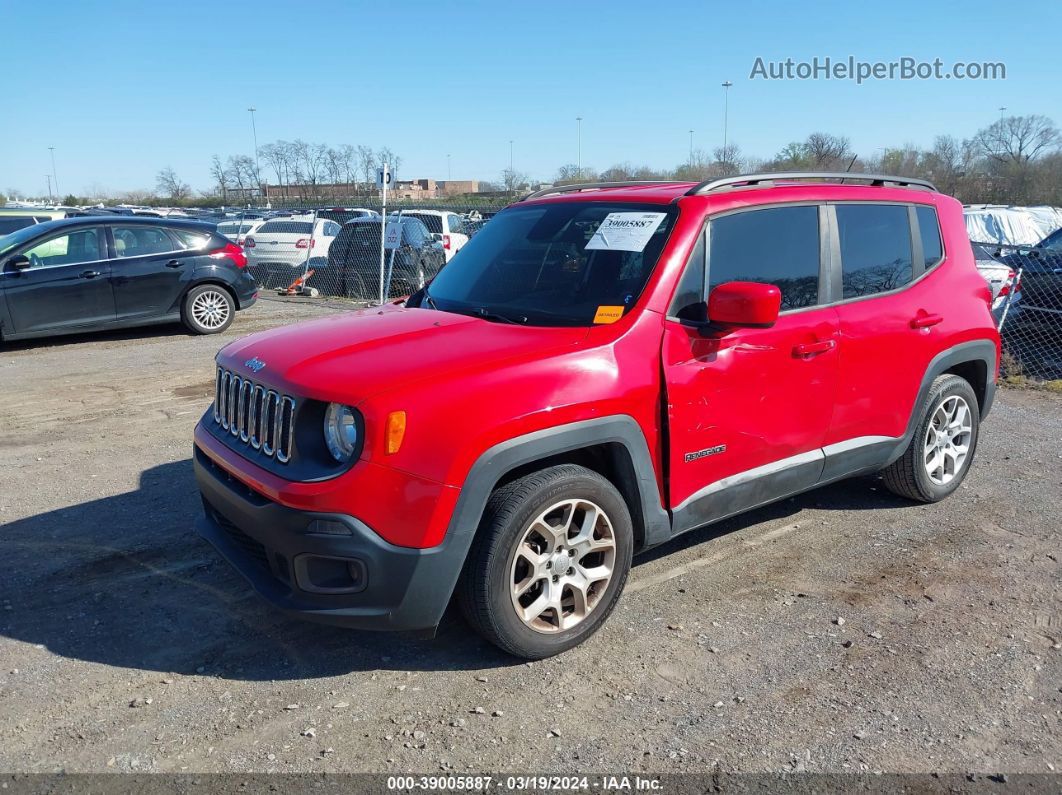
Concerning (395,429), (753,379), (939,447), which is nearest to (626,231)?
(753,379)

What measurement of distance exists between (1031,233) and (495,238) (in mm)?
18387

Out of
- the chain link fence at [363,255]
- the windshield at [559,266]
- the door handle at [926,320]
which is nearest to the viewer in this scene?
the windshield at [559,266]

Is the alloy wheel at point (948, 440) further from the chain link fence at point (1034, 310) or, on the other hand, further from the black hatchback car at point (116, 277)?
the black hatchback car at point (116, 277)

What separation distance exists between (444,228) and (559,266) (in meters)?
13.8

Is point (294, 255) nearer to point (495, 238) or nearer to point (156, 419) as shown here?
point (156, 419)

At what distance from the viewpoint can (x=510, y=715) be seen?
3158 millimetres

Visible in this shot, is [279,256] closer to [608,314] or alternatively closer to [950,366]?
[950,366]

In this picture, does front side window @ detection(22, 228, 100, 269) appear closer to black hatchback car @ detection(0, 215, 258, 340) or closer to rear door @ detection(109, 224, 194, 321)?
black hatchback car @ detection(0, 215, 258, 340)

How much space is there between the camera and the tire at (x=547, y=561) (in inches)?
128

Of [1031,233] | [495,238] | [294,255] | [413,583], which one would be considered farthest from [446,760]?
[1031,233]

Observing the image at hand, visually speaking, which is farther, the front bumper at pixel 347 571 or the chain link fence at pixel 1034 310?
the chain link fence at pixel 1034 310

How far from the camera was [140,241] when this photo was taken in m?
11.2

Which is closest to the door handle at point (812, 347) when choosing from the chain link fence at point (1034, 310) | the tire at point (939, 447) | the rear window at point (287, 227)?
the tire at point (939, 447)

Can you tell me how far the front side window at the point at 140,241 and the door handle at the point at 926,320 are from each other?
9850mm
